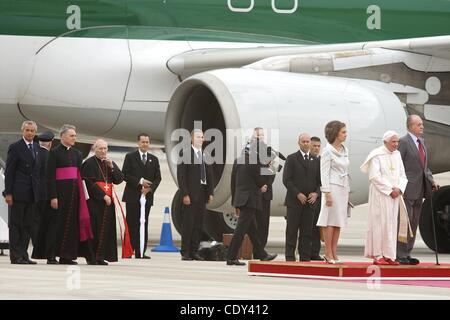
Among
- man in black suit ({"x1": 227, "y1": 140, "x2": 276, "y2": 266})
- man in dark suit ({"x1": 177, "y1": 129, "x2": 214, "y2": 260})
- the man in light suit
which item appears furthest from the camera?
man in dark suit ({"x1": 177, "y1": 129, "x2": 214, "y2": 260})

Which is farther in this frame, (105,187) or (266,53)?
(266,53)

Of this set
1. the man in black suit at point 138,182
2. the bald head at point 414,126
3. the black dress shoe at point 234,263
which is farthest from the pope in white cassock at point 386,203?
the man in black suit at point 138,182

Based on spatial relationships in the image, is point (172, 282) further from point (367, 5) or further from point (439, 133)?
point (367, 5)

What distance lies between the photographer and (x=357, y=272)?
1314 cm

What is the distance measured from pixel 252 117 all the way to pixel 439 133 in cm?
286

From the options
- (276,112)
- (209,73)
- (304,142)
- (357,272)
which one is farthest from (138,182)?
(357,272)

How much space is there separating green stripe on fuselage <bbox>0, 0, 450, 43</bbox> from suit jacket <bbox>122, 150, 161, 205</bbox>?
223 cm

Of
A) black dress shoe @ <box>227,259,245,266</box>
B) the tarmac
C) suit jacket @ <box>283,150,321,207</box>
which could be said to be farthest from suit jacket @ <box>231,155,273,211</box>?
the tarmac

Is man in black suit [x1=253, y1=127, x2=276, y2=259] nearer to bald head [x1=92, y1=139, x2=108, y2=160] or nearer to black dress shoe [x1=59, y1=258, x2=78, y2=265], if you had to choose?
bald head [x1=92, y1=139, x2=108, y2=160]

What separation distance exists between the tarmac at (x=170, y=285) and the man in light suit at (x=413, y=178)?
5.51ft

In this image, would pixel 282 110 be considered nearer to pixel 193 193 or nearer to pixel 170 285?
pixel 193 193

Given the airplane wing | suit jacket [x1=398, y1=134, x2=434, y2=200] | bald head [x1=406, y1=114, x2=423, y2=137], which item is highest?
the airplane wing

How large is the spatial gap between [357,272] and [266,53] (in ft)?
19.0

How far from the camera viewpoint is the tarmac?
11203 mm
